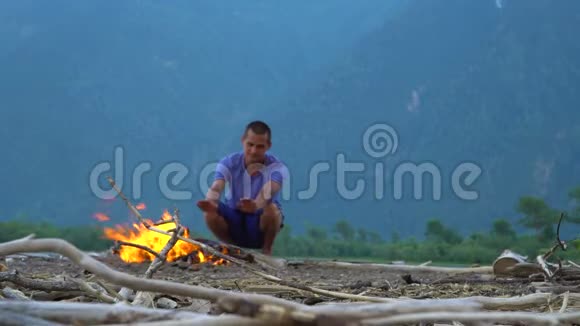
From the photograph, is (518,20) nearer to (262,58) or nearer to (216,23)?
(262,58)

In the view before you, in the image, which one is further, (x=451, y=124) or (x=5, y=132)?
(x=5, y=132)

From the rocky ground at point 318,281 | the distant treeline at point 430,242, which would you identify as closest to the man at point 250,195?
the rocky ground at point 318,281

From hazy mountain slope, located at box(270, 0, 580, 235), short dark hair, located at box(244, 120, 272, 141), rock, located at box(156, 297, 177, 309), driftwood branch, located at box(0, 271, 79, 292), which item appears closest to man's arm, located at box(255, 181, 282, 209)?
short dark hair, located at box(244, 120, 272, 141)

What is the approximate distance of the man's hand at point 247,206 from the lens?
20.0ft

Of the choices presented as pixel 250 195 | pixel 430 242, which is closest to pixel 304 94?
pixel 430 242

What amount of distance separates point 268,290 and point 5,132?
2351 inches

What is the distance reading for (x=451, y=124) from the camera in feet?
159

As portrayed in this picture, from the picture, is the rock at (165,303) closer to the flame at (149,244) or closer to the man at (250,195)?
the flame at (149,244)

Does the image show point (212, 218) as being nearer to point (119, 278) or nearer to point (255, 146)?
point (255, 146)

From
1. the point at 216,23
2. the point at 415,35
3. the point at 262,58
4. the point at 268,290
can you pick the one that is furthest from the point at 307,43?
the point at 268,290

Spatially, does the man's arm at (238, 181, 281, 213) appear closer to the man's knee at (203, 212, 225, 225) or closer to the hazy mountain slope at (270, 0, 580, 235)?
the man's knee at (203, 212, 225, 225)

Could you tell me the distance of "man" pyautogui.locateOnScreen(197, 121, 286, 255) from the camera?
638 centimetres

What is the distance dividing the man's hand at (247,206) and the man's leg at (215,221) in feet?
0.66

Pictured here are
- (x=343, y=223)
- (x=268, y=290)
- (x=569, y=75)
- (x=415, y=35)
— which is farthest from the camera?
(x=415, y=35)
